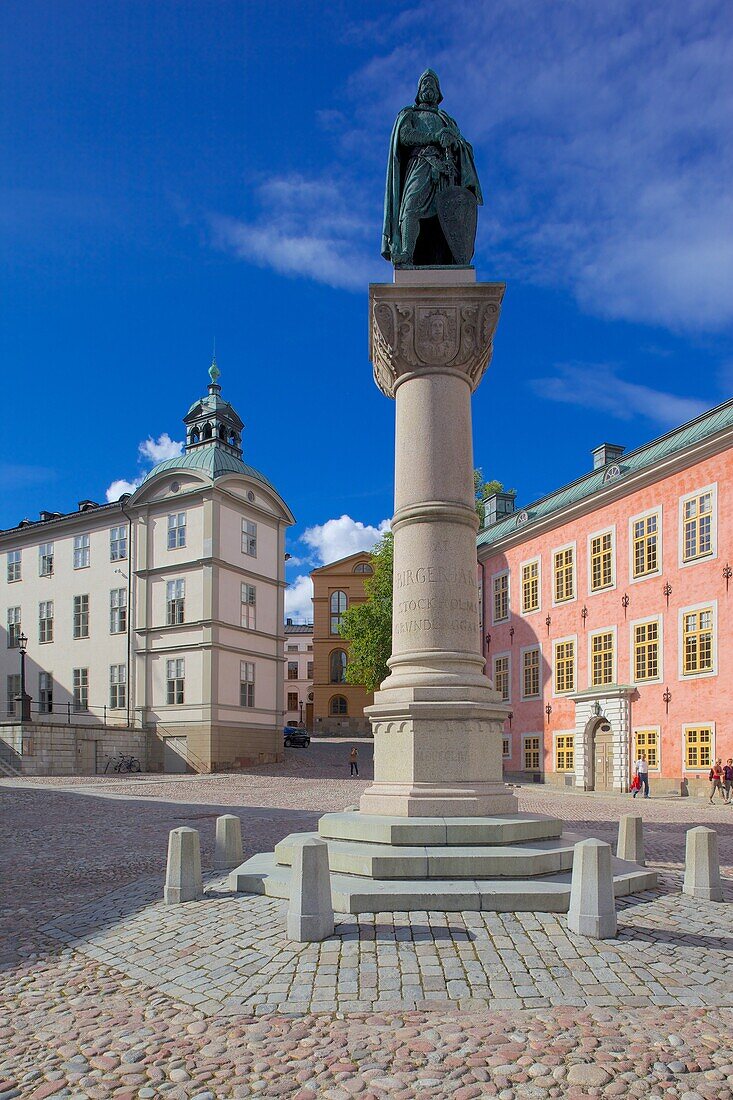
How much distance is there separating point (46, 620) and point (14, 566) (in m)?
4.06

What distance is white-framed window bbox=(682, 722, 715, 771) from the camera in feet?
90.0

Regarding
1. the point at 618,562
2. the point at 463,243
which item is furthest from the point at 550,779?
the point at 463,243

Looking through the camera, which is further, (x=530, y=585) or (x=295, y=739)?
(x=295, y=739)

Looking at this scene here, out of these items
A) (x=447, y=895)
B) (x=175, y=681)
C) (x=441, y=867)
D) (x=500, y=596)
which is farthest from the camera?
(x=500, y=596)

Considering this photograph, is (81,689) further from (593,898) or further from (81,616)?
(593,898)

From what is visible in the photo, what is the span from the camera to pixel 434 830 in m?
8.60

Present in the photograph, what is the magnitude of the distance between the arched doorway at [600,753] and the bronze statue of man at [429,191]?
2428cm

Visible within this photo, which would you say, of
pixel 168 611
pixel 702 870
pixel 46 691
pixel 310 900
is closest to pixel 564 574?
pixel 168 611

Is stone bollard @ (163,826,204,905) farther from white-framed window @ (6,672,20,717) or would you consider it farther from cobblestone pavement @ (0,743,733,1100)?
white-framed window @ (6,672,20,717)

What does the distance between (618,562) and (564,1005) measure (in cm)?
2811

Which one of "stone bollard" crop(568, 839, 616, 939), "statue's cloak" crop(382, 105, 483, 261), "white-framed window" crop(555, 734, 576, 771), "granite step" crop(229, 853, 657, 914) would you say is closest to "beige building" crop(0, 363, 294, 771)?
"white-framed window" crop(555, 734, 576, 771)

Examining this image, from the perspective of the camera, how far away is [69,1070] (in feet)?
16.5

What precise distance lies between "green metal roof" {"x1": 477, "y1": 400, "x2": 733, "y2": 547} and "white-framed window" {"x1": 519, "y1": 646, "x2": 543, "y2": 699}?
5.33 meters

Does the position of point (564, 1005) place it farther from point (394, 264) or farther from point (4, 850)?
point (4, 850)
